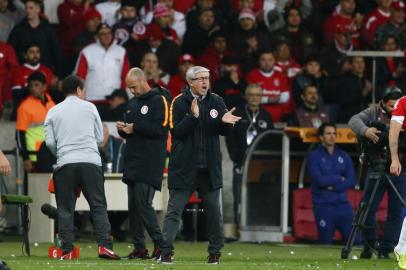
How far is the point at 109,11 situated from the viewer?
24.8 m

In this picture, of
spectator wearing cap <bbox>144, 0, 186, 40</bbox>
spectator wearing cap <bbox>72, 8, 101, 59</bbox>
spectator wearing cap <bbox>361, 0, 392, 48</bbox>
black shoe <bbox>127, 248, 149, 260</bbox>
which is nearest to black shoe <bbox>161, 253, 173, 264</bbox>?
black shoe <bbox>127, 248, 149, 260</bbox>

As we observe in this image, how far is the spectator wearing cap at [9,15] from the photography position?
24.0 m

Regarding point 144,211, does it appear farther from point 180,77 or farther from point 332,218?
point 180,77

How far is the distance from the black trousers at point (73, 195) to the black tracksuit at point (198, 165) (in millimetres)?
1180

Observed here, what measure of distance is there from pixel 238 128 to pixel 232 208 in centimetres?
151

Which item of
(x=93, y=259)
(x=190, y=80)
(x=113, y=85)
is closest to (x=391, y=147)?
(x=190, y=80)

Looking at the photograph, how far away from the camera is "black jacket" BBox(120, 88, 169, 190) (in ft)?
55.7

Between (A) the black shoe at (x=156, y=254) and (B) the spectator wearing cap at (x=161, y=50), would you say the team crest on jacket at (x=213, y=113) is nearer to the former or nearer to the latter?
(A) the black shoe at (x=156, y=254)

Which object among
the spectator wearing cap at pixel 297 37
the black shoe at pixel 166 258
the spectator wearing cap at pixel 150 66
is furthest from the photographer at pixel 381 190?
the spectator wearing cap at pixel 297 37

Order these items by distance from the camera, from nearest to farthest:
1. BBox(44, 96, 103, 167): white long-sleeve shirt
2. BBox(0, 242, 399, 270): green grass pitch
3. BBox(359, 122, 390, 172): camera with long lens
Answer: BBox(0, 242, 399, 270): green grass pitch
BBox(44, 96, 103, 167): white long-sleeve shirt
BBox(359, 122, 390, 172): camera with long lens

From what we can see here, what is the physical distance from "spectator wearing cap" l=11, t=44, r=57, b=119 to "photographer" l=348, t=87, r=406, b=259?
6489mm

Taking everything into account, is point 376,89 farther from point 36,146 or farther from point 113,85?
point 36,146

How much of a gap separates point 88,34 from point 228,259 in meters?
7.70

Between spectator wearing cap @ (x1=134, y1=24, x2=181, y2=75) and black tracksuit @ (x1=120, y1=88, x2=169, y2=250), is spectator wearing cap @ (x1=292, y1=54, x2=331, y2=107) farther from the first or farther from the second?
black tracksuit @ (x1=120, y1=88, x2=169, y2=250)
